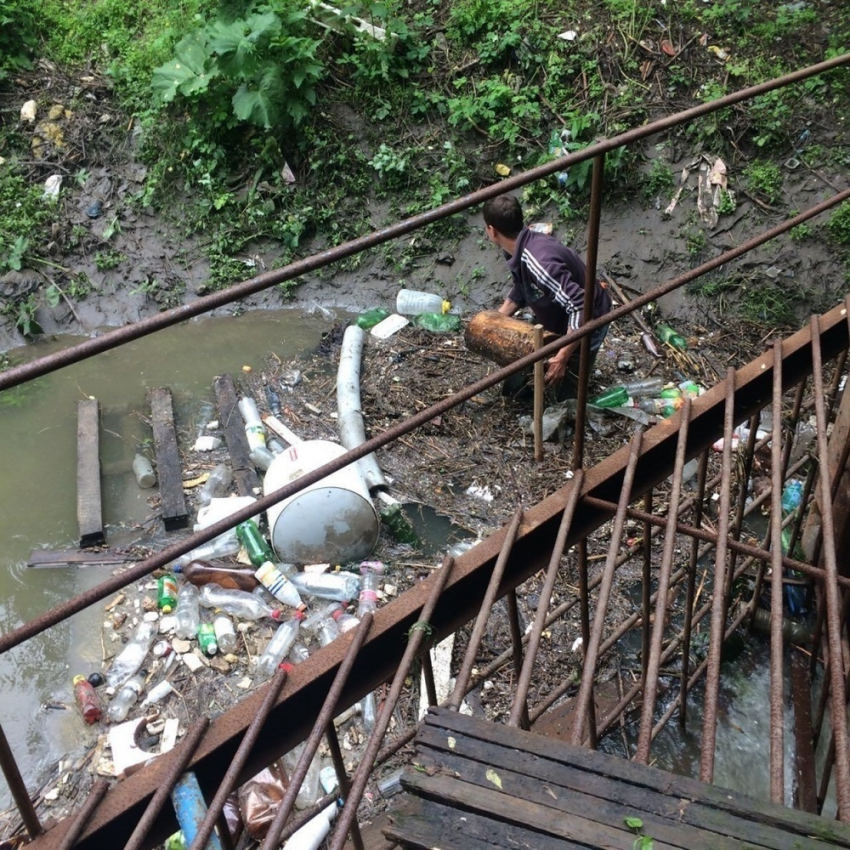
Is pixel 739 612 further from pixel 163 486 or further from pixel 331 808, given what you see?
pixel 163 486

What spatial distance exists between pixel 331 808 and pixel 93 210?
5.98m

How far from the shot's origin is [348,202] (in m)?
6.82

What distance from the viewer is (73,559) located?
4379mm

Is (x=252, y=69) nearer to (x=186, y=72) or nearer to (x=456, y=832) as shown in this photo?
(x=186, y=72)

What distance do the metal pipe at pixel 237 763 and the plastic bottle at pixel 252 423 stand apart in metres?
3.22

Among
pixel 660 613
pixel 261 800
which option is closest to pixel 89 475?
pixel 261 800

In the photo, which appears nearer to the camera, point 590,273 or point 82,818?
Result: point 82,818

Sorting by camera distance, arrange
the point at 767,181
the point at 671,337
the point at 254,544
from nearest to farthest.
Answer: the point at 254,544
the point at 671,337
the point at 767,181

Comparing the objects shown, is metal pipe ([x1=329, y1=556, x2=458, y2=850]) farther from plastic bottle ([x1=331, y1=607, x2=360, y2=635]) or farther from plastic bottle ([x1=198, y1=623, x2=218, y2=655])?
plastic bottle ([x1=198, y1=623, x2=218, y2=655])

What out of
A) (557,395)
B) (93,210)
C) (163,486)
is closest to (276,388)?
(163,486)

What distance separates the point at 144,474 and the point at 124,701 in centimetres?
169

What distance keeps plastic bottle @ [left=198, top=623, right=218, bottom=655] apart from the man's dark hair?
2880mm

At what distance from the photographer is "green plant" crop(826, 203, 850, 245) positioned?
5.50 m

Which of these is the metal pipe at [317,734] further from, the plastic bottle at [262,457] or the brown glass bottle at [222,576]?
the plastic bottle at [262,457]
